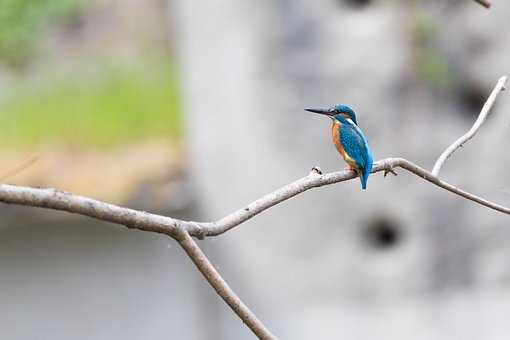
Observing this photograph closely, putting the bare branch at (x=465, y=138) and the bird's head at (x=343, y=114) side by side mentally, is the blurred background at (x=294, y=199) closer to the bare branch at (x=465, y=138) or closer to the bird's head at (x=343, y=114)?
the bird's head at (x=343, y=114)

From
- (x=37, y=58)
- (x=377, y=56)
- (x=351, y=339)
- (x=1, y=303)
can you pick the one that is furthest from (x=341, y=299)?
(x=37, y=58)

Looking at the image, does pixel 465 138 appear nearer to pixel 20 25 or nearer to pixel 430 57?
pixel 430 57

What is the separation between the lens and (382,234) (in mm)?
5043

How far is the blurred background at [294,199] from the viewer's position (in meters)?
4.79

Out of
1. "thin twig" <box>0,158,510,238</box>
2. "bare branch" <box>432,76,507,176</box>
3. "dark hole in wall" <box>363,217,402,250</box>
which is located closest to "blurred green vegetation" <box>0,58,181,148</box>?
"dark hole in wall" <box>363,217,402,250</box>

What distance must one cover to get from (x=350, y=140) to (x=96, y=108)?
3.87 metres

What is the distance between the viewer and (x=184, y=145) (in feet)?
18.1

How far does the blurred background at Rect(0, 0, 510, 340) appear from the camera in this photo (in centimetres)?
479

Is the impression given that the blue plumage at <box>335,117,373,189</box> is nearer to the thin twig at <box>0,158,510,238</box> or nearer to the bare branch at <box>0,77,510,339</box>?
the bare branch at <box>0,77,510,339</box>

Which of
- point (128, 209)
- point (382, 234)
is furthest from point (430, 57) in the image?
point (128, 209)

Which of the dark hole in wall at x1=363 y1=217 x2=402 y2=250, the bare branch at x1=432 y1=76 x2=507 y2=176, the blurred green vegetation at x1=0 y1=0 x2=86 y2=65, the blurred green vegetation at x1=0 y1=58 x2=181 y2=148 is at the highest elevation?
the bare branch at x1=432 y1=76 x2=507 y2=176

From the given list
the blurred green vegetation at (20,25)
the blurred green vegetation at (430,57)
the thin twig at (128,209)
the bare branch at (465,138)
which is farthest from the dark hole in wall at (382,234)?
the thin twig at (128,209)

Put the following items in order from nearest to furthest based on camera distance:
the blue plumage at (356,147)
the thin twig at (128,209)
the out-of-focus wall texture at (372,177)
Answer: the thin twig at (128,209) < the blue plumage at (356,147) < the out-of-focus wall texture at (372,177)

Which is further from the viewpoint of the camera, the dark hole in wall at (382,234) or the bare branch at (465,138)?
the dark hole in wall at (382,234)
